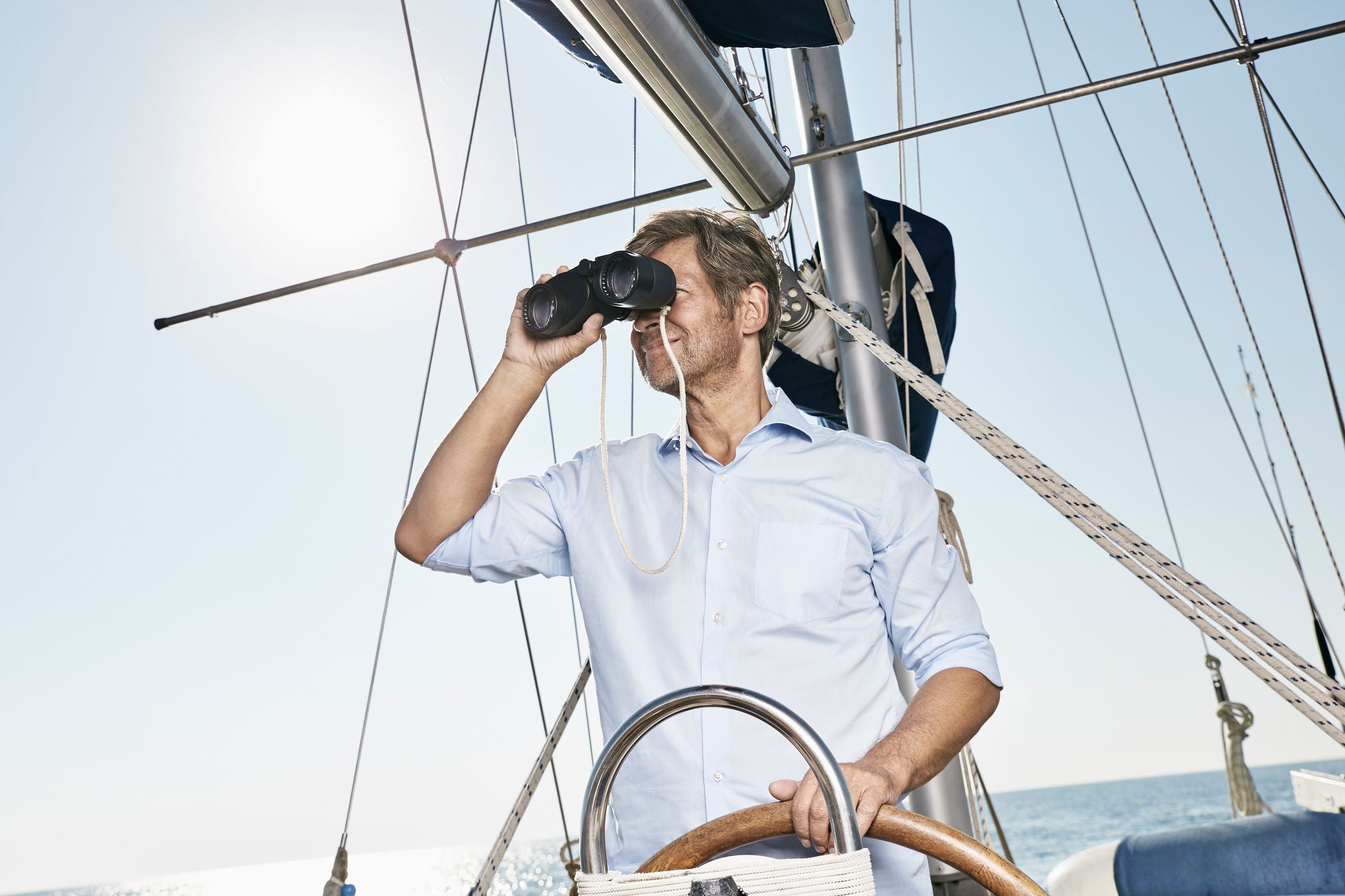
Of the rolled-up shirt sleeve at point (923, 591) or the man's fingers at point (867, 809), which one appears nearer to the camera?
the man's fingers at point (867, 809)

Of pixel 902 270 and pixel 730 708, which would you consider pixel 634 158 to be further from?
pixel 730 708

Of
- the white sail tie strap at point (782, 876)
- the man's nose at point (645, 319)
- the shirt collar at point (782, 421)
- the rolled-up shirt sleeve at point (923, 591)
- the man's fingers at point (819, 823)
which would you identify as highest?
the man's nose at point (645, 319)

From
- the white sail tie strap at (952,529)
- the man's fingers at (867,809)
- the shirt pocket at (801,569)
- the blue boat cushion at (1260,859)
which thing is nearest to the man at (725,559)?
the shirt pocket at (801,569)

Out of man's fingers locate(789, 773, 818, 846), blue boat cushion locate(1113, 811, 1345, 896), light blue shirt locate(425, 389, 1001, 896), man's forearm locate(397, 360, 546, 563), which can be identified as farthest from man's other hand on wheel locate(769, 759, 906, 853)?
blue boat cushion locate(1113, 811, 1345, 896)

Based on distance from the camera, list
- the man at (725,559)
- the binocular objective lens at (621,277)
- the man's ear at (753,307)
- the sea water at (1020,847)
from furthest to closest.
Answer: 1. the sea water at (1020,847)
2. the man's ear at (753,307)
3. the binocular objective lens at (621,277)
4. the man at (725,559)

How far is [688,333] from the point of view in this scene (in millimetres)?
1367

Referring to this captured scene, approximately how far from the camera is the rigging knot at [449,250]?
2186 mm

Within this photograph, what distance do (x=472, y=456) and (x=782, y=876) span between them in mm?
796

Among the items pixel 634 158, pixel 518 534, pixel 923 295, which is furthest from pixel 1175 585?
pixel 634 158

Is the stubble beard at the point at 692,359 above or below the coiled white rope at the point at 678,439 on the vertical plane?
above

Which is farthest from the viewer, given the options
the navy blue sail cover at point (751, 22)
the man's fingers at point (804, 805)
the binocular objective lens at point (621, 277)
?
the navy blue sail cover at point (751, 22)

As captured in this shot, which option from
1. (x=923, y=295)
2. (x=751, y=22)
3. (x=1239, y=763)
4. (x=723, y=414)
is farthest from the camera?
(x=1239, y=763)

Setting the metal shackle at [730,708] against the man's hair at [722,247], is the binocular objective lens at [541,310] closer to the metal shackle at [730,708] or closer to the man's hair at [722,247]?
the man's hair at [722,247]

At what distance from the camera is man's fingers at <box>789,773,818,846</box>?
0.75m
